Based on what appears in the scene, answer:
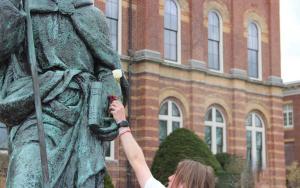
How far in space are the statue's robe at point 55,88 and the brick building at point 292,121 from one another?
1788 inches

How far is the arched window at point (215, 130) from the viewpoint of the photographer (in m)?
31.6

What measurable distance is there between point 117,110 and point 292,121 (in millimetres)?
46458

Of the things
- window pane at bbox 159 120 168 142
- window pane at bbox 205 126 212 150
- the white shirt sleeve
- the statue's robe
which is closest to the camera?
the white shirt sleeve

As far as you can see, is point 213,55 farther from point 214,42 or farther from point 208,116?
point 208,116

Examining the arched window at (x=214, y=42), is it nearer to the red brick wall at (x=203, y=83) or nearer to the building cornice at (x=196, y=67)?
the red brick wall at (x=203, y=83)

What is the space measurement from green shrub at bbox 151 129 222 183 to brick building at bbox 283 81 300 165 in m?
24.3

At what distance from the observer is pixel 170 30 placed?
99.1 ft

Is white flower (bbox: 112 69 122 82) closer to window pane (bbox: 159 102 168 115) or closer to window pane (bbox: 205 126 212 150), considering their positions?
window pane (bbox: 159 102 168 115)

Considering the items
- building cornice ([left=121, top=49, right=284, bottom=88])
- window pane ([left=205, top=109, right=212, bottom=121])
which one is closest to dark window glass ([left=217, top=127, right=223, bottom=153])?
window pane ([left=205, top=109, right=212, bottom=121])

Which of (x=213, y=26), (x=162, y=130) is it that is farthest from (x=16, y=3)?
(x=213, y=26)

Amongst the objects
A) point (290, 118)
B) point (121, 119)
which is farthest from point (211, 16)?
point (121, 119)

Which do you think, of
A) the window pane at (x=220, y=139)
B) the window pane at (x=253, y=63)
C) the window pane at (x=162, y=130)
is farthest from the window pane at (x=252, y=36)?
the window pane at (x=162, y=130)

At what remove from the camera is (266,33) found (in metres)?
35.2

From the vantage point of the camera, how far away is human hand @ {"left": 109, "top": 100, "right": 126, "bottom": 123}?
4.59 meters
